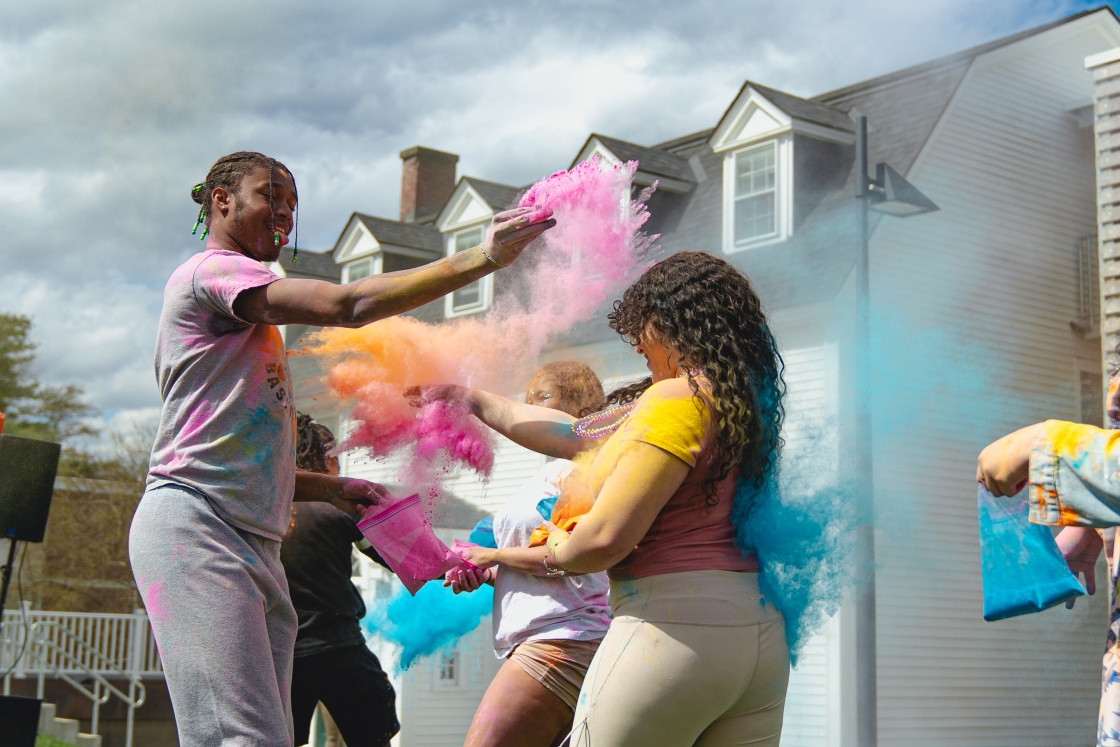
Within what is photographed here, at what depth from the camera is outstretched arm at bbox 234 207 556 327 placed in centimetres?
219

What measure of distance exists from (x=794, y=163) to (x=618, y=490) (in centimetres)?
1002

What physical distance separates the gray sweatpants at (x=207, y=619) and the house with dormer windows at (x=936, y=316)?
20.3ft

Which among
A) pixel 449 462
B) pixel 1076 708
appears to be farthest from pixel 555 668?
pixel 1076 708

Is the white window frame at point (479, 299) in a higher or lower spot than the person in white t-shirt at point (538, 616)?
higher

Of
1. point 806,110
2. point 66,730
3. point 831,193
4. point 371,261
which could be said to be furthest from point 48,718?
point 806,110

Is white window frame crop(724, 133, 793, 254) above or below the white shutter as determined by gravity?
above

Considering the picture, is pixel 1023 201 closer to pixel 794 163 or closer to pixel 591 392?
pixel 794 163

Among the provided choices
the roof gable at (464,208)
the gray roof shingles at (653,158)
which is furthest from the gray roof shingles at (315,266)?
the gray roof shingles at (653,158)

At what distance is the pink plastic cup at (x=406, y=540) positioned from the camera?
10.2 ft

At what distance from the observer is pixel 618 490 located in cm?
219

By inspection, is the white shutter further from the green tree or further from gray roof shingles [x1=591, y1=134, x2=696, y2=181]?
the green tree

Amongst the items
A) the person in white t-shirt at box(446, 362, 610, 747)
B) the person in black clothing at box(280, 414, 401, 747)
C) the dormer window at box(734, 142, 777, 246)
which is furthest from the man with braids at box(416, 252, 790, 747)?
the dormer window at box(734, 142, 777, 246)

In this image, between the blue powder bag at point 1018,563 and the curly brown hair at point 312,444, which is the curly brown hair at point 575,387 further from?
the blue powder bag at point 1018,563

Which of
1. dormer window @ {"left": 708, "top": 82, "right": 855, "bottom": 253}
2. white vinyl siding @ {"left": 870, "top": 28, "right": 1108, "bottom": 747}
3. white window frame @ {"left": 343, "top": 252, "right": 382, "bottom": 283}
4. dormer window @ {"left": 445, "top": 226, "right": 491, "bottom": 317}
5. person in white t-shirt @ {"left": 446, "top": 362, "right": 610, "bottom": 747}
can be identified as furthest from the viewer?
white window frame @ {"left": 343, "top": 252, "right": 382, "bottom": 283}
